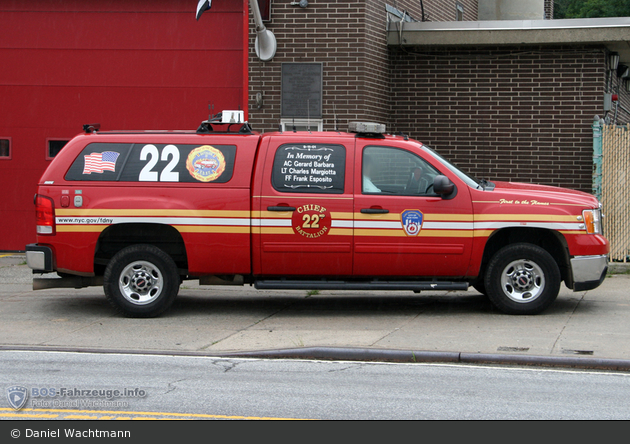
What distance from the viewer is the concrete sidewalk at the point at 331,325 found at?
24.7 feet

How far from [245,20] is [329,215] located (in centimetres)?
616

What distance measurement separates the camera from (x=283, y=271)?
9.07 meters

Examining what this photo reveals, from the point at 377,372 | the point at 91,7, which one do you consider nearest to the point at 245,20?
the point at 91,7

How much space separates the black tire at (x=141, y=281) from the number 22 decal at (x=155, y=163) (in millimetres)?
810

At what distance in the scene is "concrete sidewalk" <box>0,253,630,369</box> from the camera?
24.7 ft

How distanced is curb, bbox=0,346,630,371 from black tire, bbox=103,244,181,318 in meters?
1.45

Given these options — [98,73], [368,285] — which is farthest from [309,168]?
[98,73]

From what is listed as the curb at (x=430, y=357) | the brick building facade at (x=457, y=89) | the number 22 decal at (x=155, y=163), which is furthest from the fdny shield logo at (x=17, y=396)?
the brick building facade at (x=457, y=89)

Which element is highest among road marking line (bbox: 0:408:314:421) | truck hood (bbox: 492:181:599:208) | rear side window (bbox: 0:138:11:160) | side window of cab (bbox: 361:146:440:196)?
rear side window (bbox: 0:138:11:160)

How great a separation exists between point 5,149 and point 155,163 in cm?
663

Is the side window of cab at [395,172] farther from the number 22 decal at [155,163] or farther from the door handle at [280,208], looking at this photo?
the number 22 decal at [155,163]

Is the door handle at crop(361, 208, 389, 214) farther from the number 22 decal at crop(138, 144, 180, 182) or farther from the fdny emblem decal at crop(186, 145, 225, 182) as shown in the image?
the number 22 decal at crop(138, 144, 180, 182)

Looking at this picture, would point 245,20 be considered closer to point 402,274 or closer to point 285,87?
point 285,87

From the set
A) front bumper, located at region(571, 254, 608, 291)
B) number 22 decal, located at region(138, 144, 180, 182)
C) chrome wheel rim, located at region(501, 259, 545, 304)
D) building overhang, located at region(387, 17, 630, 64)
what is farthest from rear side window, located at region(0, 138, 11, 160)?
front bumper, located at region(571, 254, 608, 291)
